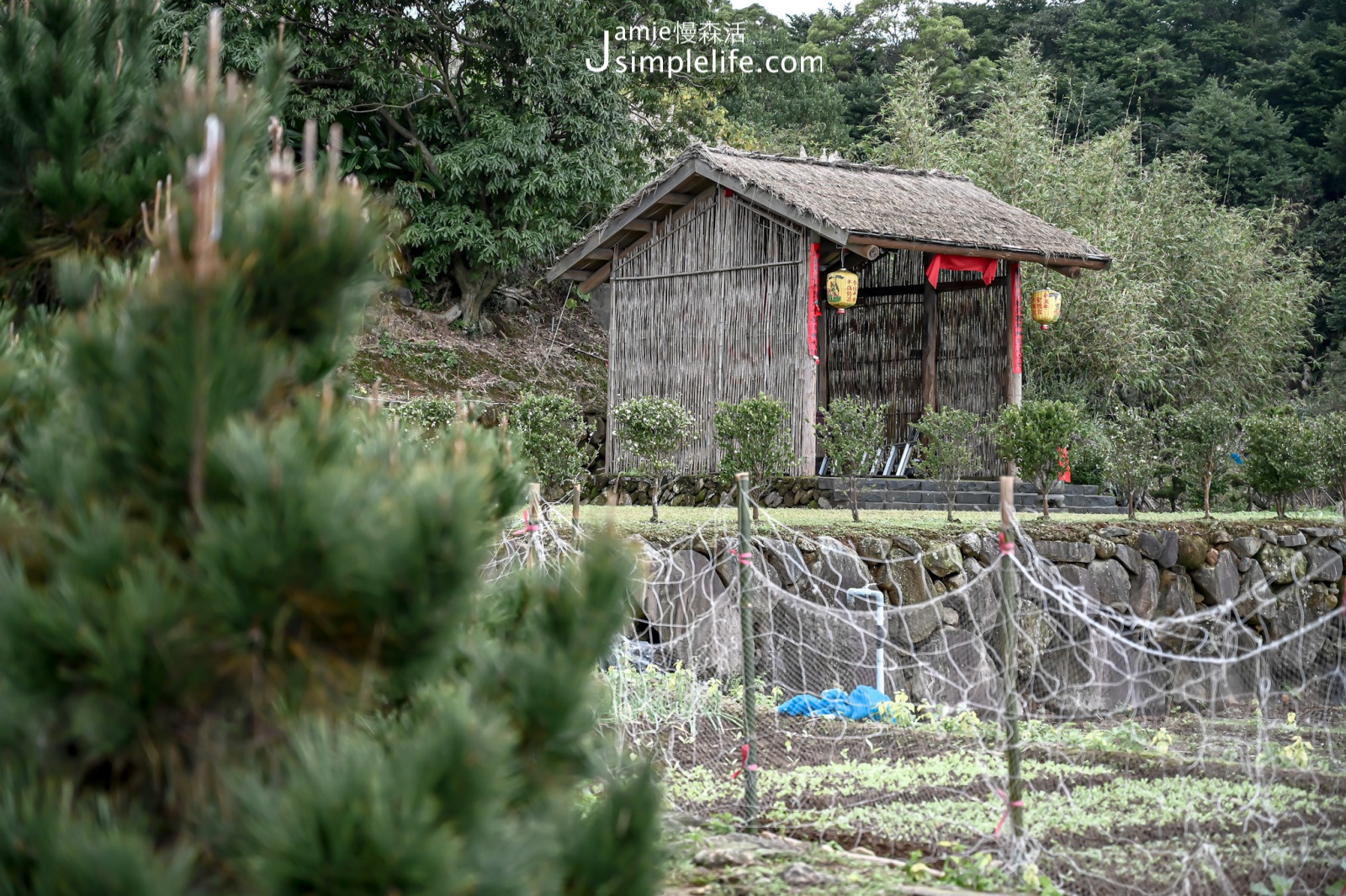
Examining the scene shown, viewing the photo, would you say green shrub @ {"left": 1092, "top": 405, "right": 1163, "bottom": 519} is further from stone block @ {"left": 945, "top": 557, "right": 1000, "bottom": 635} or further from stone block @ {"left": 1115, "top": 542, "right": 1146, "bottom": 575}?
stone block @ {"left": 945, "top": 557, "right": 1000, "bottom": 635}

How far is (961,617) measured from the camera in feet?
27.3

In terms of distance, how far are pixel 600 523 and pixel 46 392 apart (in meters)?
6.78

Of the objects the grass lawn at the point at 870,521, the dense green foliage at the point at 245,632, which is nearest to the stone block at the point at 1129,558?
the grass lawn at the point at 870,521

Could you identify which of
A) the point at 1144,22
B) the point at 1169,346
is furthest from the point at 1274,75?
the point at 1169,346

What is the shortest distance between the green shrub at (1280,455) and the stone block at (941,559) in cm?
473

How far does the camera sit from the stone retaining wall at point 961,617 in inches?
300

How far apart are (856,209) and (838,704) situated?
6.81 m

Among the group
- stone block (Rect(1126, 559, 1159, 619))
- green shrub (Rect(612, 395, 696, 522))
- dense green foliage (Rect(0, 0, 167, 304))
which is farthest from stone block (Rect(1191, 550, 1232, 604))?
dense green foliage (Rect(0, 0, 167, 304))

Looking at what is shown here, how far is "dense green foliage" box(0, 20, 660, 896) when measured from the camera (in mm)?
1606

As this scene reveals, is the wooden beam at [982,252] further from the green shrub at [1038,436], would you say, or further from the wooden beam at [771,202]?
the green shrub at [1038,436]

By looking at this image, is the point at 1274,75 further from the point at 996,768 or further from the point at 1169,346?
the point at 996,768

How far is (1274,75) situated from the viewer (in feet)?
97.2

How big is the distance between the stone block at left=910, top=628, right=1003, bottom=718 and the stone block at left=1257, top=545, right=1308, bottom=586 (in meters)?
3.78

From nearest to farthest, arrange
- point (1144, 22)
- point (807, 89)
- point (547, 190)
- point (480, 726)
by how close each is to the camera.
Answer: point (480, 726)
point (547, 190)
point (807, 89)
point (1144, 22)
